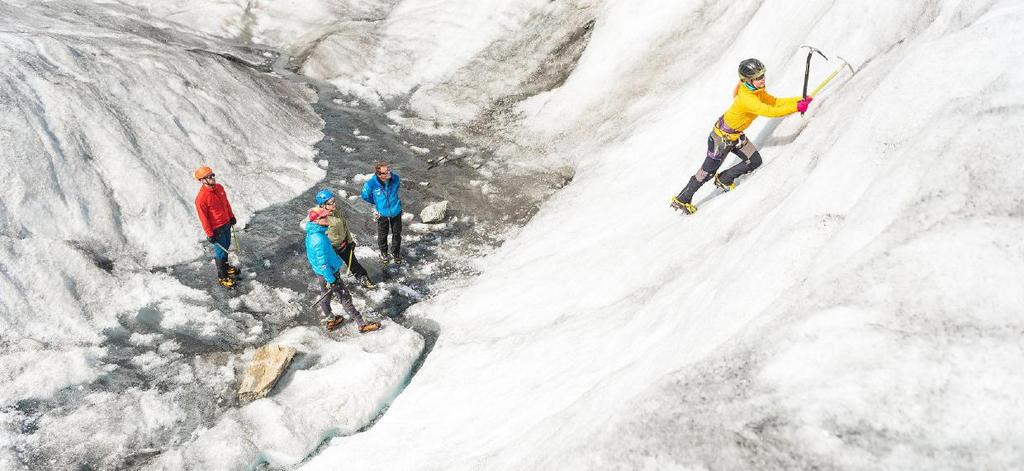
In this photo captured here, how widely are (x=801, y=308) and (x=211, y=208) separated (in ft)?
29.9

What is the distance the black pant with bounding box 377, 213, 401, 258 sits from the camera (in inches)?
424

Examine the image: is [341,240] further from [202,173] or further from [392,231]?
[202,173]

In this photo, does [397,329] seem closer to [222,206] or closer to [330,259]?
[330,259]

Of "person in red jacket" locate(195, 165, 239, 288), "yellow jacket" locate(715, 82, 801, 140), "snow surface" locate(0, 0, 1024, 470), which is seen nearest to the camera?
"snow surface" locate(0, 0, 1024, 470)

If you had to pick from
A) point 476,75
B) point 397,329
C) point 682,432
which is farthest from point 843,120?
point 476,75

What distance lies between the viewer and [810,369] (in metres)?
3.24

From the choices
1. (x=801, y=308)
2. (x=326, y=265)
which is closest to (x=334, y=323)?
(x=326, y=265)

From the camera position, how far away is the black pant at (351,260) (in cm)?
990

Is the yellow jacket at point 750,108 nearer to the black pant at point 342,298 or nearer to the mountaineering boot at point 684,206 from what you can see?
the mountaineering boot at point 684,206

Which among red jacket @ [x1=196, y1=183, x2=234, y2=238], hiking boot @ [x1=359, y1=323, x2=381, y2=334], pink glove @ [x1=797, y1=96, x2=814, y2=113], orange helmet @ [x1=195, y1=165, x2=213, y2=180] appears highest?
orange helmet @ [x1=195, y1=165, x2=213, y2=180]

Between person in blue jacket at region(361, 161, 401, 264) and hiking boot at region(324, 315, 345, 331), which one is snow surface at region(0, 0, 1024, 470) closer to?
hiking boot at region(324, 315, 345, 331)

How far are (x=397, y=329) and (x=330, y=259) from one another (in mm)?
1474

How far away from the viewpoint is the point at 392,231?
35.6 feet

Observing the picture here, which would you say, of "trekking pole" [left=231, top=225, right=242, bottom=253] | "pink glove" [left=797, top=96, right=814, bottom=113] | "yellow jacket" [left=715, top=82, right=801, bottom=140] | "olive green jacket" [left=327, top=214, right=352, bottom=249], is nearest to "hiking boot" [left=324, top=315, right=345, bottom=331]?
"olive green jacket" [left=327, top=214, right=352, bottom=249]
